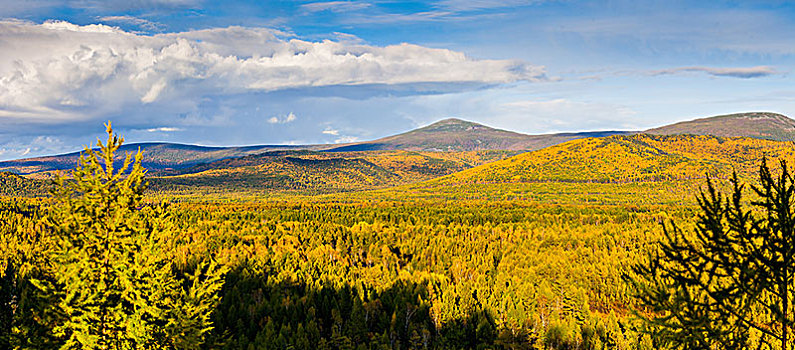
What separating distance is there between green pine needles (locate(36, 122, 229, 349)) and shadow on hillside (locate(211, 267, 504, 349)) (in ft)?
52.9

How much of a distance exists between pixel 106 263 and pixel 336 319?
25431 mm

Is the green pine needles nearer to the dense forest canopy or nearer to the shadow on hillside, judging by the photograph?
the dense forest canopy

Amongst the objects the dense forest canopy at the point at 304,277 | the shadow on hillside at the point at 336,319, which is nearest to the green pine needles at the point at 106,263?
the dense forest canopy at the point at 304,277

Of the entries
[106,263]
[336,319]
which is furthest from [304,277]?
[106,263]

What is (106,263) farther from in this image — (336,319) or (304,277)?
(304,277)

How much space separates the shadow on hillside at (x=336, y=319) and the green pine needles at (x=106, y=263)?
1613 cm

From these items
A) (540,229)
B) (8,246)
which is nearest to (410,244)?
(540,229)

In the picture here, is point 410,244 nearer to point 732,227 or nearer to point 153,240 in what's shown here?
point 153,240

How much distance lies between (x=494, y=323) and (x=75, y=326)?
1308 inches

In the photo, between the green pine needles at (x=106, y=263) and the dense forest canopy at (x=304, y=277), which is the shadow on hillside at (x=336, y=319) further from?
the green pine needles at (x=106, y=263)

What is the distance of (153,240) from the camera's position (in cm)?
1734

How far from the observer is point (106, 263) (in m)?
17.1

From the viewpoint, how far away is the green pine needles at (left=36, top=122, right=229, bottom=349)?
16.5 m

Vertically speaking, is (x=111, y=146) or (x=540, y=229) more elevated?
(x=111, y=146)
